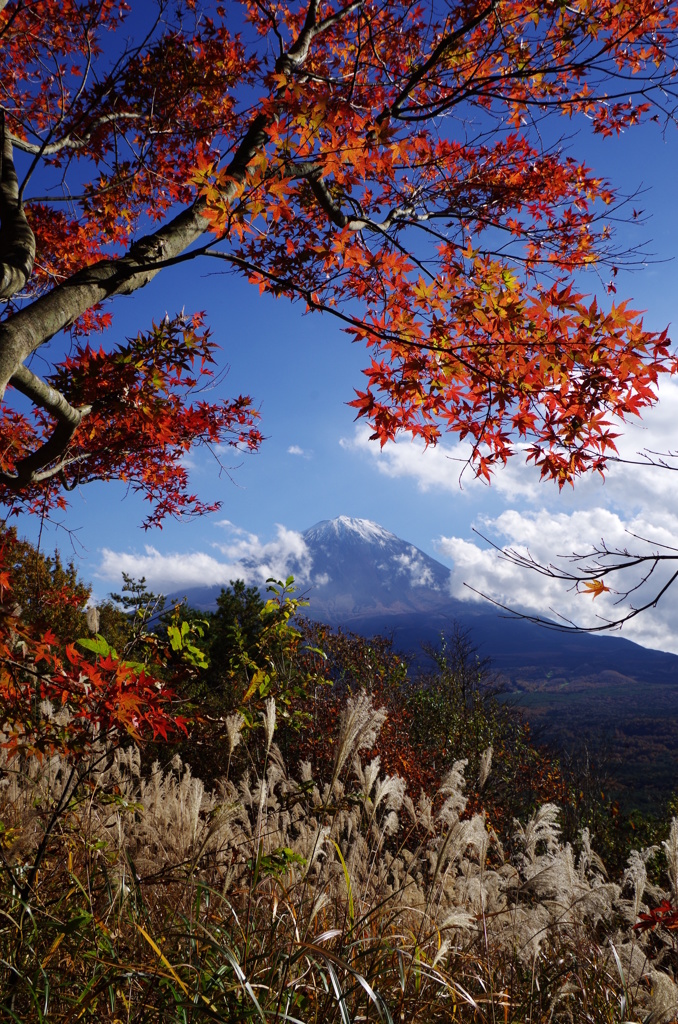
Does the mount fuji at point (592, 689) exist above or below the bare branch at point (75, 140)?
below

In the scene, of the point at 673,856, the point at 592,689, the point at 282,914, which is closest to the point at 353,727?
the point at 282,914

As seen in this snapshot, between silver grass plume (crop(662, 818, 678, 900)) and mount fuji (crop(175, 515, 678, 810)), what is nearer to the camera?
silver grass plume (crop(662, 818, 678, 900))

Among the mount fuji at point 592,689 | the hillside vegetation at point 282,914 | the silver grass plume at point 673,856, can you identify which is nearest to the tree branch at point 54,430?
the hillside vegetation at point 282,914

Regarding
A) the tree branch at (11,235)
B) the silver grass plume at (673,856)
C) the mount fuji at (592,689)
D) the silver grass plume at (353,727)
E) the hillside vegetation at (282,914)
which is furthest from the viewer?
the mount fuji at (592,689)

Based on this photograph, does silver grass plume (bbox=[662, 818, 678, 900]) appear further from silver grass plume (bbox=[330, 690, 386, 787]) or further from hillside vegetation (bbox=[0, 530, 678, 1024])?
silver grass plume (bbox=[330, 690, 386, 787])

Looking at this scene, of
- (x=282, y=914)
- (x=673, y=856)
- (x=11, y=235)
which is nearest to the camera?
(x=282, y=914)

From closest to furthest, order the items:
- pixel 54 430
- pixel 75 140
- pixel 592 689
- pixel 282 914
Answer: pixel 282 914
pixel 54 430
pixel 75 140
pixel 592 689

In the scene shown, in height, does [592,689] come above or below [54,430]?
below

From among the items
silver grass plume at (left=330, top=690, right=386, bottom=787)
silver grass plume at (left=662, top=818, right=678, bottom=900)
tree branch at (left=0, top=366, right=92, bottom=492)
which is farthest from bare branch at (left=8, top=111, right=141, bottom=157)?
silver grass plume at (left=662, top=818, right=678, bottom=900)

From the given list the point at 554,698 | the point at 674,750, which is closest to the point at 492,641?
the point at 554,698

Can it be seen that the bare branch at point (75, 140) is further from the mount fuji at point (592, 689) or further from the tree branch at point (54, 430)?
the mount fuji at point (592, 689)

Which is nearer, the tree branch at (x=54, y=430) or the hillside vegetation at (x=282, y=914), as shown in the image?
the hillside vegetation at (x=282, y=914)

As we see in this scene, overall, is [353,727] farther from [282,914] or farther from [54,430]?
[54,430]

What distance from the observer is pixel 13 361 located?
2.45 m
